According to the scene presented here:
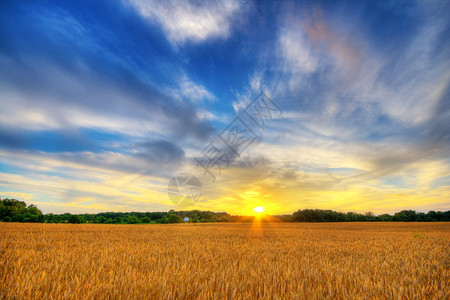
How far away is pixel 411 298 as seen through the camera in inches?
121

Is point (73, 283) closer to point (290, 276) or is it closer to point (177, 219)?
point (290, 276)

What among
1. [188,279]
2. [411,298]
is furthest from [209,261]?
[411,298]

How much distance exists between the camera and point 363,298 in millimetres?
3045

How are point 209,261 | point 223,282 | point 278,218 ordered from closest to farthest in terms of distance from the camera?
point 223,282 → point 209,261 → point 278,218

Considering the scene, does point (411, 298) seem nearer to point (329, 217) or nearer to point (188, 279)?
point (188, 279)

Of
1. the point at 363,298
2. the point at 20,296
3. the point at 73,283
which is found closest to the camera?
the point at 20,296

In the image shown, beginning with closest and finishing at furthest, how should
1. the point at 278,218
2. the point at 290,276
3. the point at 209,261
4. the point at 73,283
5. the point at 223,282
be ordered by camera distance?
1. the point at 73,283
2. the point at 223,282
3. the point at 290,276
4. the point at 209,261
5. the point at 278,218

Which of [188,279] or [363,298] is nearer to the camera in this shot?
[363,298]

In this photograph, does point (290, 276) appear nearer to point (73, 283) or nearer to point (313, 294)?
point (313, 294)

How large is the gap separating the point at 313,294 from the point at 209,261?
3.41m

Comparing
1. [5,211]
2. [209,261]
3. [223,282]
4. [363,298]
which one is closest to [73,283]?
[223,282]

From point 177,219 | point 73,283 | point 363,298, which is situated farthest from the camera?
point 177,219

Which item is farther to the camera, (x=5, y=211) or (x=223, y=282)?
(x=5, y=211)

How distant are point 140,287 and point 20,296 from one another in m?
1.42
